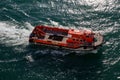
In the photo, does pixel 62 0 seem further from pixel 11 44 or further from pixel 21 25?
pixel 11 44

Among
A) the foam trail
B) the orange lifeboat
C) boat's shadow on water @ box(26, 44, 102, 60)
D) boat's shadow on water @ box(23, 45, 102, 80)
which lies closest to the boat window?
the orange lifeboat

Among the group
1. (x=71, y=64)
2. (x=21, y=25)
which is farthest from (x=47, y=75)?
(x=21, y=25)

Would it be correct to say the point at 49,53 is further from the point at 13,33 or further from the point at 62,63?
the point at 13,33

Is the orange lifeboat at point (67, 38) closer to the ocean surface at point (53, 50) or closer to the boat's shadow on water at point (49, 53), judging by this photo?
the boat's shadow on water at point (49, 53)

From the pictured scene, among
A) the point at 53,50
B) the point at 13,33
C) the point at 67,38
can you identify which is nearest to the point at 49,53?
the point at 53,50

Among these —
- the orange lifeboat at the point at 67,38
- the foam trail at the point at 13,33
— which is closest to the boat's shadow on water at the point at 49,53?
the orange lifeboat at the point at 67,38

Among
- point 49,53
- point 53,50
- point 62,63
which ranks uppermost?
point 53,50
